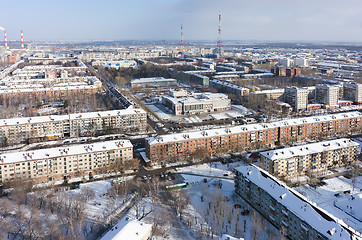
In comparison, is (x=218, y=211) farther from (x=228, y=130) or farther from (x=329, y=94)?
(x=329, y=94)

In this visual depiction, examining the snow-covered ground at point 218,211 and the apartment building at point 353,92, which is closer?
the snow-covered ground at point 218,211

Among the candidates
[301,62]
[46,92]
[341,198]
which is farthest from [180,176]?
[301,62]

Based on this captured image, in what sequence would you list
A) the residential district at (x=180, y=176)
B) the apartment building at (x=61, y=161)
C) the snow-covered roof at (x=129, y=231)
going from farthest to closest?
the apartment building at (x=61, y=161) → the residential district at (x=180, y=176) → the snow-covered roof at (x=129, y=231)

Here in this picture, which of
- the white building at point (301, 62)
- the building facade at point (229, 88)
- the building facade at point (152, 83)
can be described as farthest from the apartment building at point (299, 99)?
the white building at point (301, 62)

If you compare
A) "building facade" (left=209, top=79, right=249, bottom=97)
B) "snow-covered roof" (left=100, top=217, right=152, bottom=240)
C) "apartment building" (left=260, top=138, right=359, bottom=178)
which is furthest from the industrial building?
"snow-covered roof" (left=100, top=217, right=152, bottom=240)

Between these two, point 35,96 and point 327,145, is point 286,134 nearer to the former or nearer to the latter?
point 327,145

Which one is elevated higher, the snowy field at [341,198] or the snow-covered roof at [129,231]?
the snow-covered roof at [129,231]

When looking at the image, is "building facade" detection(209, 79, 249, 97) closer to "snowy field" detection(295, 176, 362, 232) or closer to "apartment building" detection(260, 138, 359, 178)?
"apartment building" detection(260, 138, 359, 178)

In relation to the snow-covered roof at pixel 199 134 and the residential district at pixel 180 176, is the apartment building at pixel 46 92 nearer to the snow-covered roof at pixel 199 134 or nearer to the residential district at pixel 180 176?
the residential district at pixel 180 176

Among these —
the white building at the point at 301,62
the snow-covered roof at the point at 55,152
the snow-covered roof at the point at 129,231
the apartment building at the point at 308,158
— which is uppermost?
the white building at the point at 301,62
